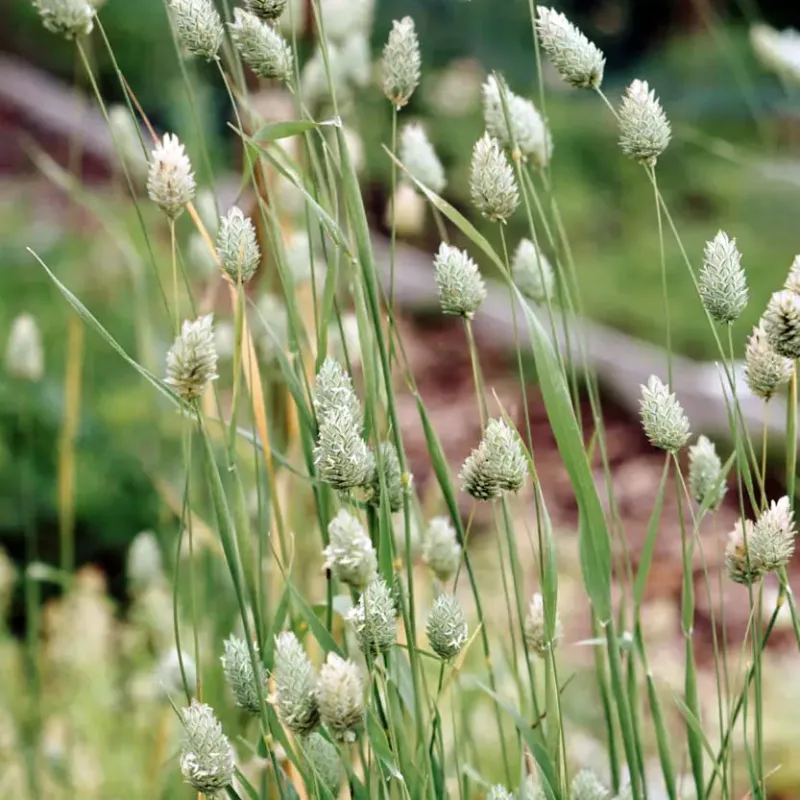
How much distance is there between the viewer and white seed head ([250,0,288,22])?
67 centimetres

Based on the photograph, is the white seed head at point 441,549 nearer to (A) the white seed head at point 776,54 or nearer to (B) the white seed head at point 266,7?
(B) the white seed head at point 266,7

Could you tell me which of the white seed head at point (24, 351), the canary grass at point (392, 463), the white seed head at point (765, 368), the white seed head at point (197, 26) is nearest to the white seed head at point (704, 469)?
the canary grass at point (392, 463)

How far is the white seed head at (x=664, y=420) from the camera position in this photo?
0.69 m

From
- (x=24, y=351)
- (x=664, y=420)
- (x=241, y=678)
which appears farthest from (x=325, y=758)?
(x=24, y=351)

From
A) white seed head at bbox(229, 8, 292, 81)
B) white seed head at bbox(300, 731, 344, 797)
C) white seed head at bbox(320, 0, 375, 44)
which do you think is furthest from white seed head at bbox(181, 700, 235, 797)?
white seed head at bbox(320, 0, 375, 44)

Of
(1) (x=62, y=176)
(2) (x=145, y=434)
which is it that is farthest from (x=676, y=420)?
(2) (x=145, y=434)

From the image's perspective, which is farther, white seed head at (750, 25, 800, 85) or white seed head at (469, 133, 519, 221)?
white seed head at (750, 25, 800, 85)

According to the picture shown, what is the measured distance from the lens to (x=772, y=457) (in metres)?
2.89

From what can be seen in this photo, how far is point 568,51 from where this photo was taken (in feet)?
2.30

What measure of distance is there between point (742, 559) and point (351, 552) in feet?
0.97

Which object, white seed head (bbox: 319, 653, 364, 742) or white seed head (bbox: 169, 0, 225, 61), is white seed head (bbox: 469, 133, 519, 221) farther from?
white seed head (bbox: 319, 653, 364, 742)

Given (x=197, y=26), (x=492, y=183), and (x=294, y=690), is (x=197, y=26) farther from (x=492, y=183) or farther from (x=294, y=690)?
(x=294, y=690)

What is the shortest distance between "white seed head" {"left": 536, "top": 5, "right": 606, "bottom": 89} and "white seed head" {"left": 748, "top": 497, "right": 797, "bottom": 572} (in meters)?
0.28

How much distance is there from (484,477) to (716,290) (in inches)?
7.0
